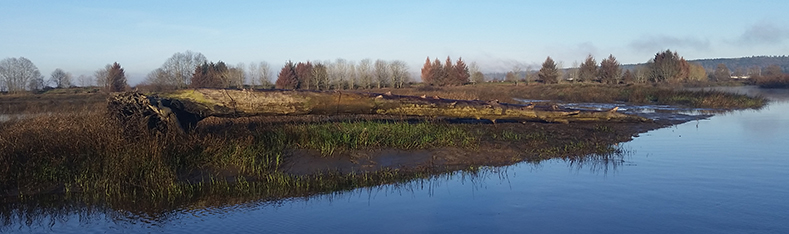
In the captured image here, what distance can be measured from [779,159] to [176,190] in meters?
10.1

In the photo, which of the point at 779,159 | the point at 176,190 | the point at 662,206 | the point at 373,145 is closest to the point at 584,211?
the point at 662,206

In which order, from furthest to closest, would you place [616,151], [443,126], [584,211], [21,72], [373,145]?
1. [21,72]
2. [443,126]
3. [616,151]
4. [373,145]
5. [584,211]

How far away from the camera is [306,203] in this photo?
7379 millimetres

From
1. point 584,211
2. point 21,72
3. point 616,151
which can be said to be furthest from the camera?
point 21,72

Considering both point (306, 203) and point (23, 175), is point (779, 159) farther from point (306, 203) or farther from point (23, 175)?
point (23, 175)

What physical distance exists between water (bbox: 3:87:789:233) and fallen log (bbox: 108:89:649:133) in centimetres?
336

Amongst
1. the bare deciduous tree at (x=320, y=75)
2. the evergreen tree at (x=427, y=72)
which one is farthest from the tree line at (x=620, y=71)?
the bare deciduous tree at (x=320, y=75)

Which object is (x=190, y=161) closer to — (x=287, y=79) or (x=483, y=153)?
(x=483, y=153)

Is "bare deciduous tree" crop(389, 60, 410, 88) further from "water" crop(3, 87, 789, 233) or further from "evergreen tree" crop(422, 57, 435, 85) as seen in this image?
"water" crop(3, 87, 789, 233)

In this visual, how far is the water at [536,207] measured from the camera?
6125mm

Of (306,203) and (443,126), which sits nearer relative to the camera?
(306,203)

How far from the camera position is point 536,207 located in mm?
6938

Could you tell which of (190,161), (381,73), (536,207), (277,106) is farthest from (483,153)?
(381,73)

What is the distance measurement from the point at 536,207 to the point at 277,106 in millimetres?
6300
